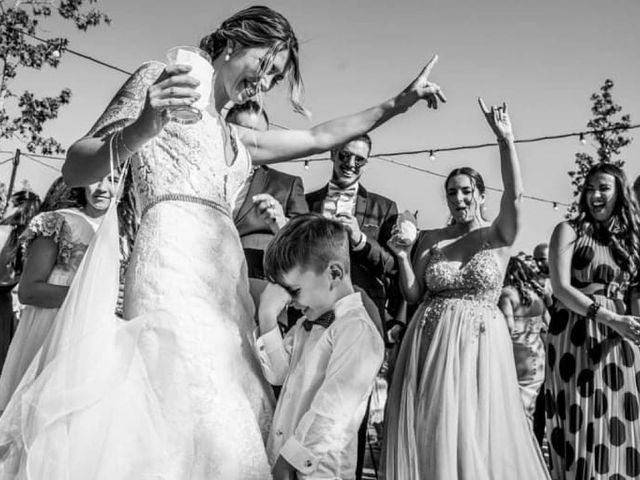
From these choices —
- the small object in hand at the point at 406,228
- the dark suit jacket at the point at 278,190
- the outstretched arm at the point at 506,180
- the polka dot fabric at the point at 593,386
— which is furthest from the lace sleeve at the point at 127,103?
the polka dot fabric at the point at 593,386

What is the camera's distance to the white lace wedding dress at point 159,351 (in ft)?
4.43

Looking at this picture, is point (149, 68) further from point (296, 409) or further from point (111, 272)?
→ point (296, 409)

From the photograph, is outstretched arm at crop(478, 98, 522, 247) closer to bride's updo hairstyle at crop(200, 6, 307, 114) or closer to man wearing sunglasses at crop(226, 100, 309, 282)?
man wearing sunglasses at crop(226, 100, 309, 282)

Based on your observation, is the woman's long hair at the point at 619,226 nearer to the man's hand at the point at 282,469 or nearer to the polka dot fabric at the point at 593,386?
the polka dot fabric at the point at 593,386

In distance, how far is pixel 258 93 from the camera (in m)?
1.98

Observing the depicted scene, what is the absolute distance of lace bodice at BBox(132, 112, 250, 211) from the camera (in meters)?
1.78

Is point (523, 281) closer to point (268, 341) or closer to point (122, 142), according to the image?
point (268, 341)

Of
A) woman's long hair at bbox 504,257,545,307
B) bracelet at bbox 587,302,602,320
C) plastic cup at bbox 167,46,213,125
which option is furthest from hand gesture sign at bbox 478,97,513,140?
woman's long hair at bbox 504,257,545,307

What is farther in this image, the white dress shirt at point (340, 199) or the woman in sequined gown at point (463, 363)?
the white dress shirt at point (340, 199)

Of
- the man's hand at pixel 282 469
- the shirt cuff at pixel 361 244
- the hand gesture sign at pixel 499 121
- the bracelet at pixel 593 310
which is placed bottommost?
the man's hand at pixel 282 469

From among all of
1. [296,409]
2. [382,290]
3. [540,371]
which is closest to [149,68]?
[296,409]

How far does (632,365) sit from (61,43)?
12792 millimetres

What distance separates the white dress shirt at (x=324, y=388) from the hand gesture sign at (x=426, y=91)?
0.75m

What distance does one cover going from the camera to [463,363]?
3541 millimetres
